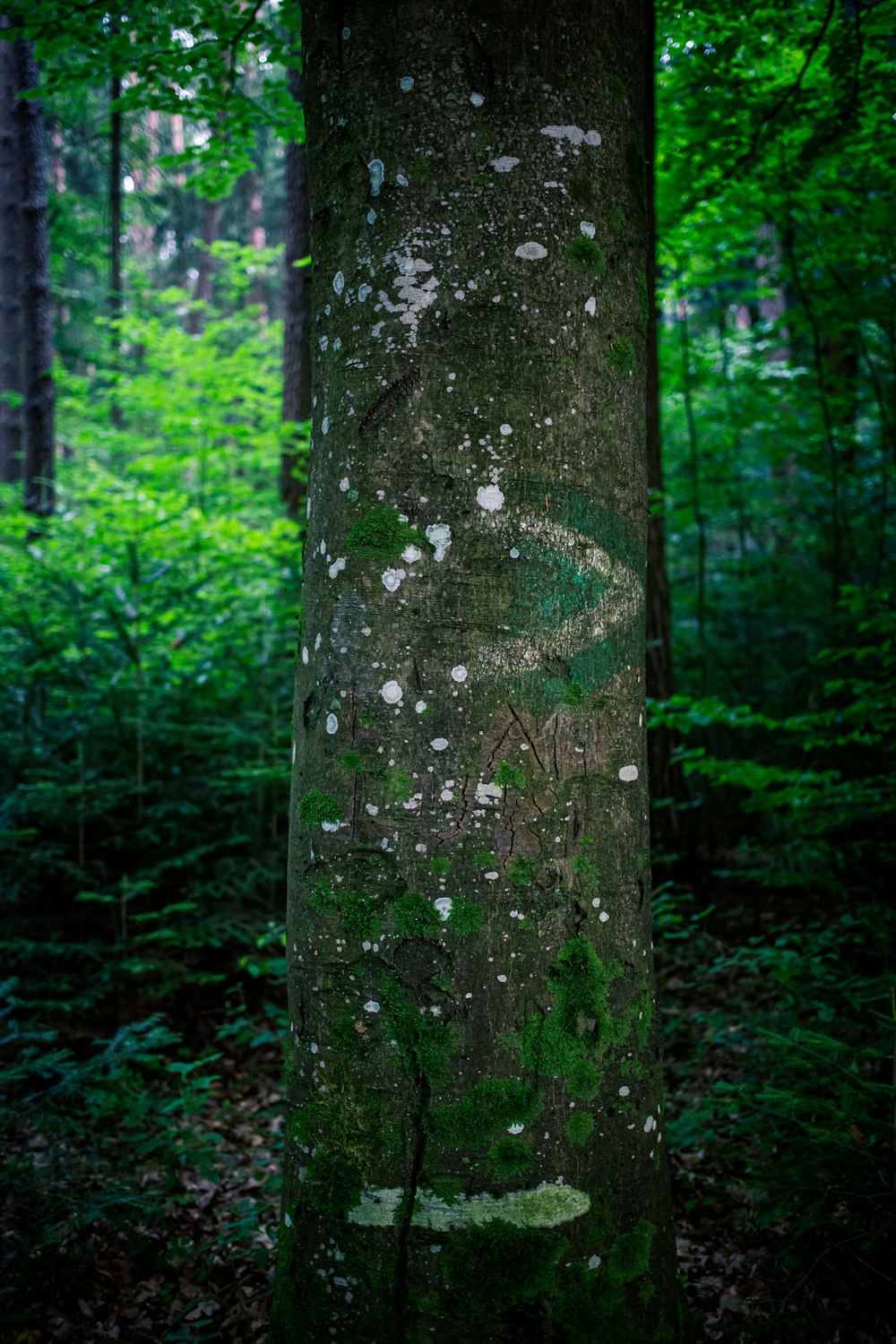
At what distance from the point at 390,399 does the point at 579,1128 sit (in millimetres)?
1555

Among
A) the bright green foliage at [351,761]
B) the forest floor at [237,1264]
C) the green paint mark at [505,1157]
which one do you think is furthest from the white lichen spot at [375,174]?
the forest floor at [237,1264]

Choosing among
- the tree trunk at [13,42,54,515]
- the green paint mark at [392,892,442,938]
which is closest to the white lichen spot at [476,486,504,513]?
the green paint mark at [392,892,442,938]

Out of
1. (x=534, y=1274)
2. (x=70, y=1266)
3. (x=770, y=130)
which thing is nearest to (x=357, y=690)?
(x=534, y=1274)

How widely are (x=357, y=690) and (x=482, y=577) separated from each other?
1.15ft

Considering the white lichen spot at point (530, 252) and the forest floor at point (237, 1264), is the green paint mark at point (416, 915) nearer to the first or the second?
the white lichen spot at point (530, 252)

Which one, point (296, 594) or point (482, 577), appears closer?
point (482, 577)

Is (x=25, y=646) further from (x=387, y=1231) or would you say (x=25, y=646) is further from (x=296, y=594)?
(x=387, y=1231)

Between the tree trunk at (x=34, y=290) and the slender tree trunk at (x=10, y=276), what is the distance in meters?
0.09

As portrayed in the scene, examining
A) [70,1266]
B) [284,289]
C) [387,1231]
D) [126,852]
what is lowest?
[70,1266]

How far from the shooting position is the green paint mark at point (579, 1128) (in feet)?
5.39

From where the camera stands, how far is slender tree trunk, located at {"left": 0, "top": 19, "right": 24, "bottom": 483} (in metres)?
10.0

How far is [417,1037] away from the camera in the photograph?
5.31ft

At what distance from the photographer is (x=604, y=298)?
1762 millimetres

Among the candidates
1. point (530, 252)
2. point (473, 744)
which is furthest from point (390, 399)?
point (473, 744)
